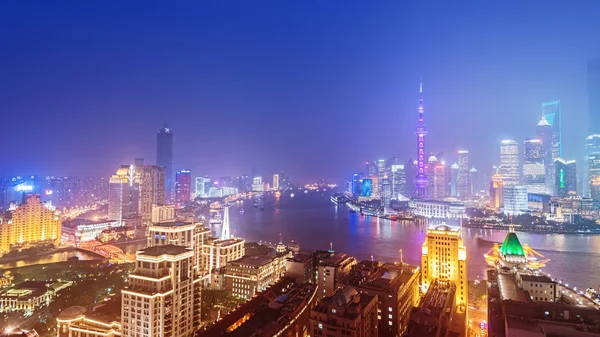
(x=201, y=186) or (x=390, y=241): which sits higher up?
(x=201, y=186)

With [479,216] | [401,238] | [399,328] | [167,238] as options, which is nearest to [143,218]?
[167,238]

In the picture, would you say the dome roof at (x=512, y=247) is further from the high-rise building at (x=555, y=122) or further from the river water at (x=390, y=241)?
the high-rise building at (x=555, y=122)

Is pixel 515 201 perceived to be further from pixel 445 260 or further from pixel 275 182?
pixel 275 182

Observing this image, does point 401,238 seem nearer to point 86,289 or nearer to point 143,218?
point 86,289

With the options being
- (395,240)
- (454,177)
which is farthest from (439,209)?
(454,177)

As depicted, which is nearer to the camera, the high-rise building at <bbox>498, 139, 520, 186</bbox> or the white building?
the white building

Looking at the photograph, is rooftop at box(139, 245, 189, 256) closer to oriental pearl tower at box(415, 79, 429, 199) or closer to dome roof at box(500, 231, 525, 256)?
dome roof at box(500, 231, 525, 256)

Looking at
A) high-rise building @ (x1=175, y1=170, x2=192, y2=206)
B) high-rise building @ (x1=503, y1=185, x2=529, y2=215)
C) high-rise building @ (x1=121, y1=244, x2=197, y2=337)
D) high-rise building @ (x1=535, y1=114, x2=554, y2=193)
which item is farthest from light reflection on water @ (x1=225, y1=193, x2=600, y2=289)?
high-rise building @ (x1=535, y1=114, x2=554, y2=193)
